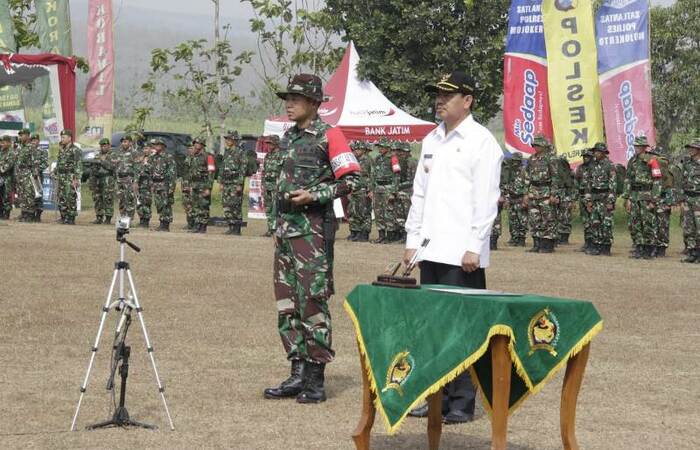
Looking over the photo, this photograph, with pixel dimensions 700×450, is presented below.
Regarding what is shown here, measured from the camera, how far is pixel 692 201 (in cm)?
2197

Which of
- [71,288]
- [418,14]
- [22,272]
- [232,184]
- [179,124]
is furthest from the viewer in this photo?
[179,124]

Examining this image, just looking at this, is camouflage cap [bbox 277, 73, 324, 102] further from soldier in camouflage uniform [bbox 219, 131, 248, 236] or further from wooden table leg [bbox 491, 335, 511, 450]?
soldier in camouflage uniform [bbox 219, 131, 248, 236]

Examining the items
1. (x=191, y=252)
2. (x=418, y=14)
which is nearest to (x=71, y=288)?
(x=191, y=252)

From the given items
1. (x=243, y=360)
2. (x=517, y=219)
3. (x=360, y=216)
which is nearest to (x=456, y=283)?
(x=243, y=360)

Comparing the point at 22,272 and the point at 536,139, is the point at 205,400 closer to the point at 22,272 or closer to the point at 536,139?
the point at 22,272

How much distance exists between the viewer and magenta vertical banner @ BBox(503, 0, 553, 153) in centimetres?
2559

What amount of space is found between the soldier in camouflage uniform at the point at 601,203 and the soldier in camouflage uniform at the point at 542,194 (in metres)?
0.71

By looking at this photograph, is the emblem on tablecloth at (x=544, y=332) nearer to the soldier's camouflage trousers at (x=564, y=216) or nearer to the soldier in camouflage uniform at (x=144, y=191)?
the soldier's camouflage trousers at (x=564, y=216)

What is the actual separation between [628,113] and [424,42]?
15.2 metres

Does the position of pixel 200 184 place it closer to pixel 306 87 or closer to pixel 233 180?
pixel 233 180

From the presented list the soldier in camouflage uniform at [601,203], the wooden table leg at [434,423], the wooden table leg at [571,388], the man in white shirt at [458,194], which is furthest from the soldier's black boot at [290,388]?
the soldier in camouflage uniform at [601,203]

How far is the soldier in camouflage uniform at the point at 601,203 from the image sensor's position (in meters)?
23.2

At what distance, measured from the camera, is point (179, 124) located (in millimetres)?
92062

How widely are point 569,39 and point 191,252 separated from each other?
853cm
